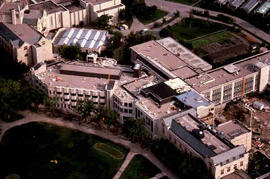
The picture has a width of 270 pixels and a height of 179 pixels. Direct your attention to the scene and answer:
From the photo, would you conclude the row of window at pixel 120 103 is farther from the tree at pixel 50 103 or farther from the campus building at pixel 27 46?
the campus building at pixel 27 46

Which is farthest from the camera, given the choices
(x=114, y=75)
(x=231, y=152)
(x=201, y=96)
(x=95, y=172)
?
(x=114, y=75)

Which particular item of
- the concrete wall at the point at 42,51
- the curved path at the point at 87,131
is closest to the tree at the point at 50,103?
the curved path at the point at 87,131

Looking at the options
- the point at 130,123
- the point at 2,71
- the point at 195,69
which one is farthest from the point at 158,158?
the point at 2,71

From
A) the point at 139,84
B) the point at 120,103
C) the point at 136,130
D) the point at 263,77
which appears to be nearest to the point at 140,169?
the point at 136,130

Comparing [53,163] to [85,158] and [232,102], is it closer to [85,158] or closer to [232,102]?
[85,158]

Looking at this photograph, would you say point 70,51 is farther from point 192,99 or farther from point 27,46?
point 192,99

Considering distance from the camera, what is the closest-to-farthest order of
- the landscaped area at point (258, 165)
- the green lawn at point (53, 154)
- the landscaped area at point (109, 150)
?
1. the landscaped area at point (258, 165)
2. the green lawn at point (53, 154)
3. the landscaped area at point (109, 150)
